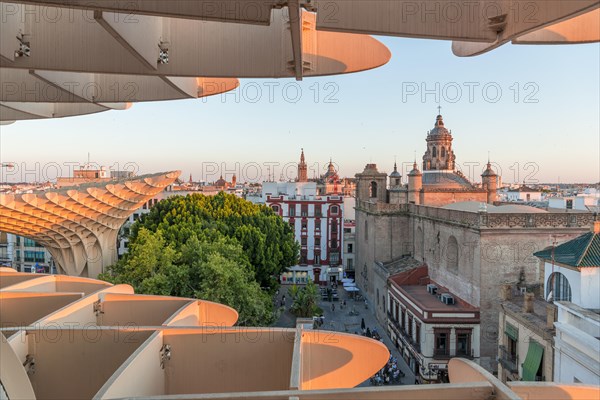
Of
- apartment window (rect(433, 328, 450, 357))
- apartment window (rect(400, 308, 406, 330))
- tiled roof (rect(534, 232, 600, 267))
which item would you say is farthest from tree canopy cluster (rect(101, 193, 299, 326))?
tiled roof (rect(534, 232, 600, 267))

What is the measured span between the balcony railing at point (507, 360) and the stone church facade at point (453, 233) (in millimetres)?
5352

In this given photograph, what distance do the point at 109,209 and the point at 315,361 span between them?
2401cm

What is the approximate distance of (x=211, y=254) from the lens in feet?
62.4

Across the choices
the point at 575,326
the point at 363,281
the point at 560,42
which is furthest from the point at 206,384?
the point at 363,281

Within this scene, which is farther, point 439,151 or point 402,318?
point 439,151

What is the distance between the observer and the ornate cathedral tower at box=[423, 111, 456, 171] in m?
46.7

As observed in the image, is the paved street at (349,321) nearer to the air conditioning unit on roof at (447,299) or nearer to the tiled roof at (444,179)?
the air conditioning unit on roof at (447,299)

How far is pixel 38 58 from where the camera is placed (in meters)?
4.99

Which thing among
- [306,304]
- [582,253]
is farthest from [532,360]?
[306,304]

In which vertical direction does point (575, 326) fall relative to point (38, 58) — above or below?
below

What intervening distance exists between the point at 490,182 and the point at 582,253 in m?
27.3

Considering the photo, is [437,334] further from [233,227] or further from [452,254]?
[233,227]

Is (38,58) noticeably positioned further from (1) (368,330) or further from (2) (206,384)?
(1) (368,330)

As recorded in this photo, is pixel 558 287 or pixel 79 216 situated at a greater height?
pixel 79 216
